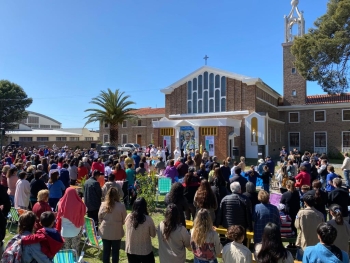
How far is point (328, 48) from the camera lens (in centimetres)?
1770

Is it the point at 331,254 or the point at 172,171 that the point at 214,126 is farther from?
the point at 331,254

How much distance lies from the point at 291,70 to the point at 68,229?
33833mm

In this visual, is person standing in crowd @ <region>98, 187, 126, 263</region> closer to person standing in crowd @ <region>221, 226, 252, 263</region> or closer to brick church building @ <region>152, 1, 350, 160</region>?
person standing in crowd @ <region>221, 226, 252, 263</region>

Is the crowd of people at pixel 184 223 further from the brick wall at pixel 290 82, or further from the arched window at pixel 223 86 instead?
the brick wall at pixel 290 82

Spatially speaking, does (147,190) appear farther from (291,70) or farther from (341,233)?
(291,70)

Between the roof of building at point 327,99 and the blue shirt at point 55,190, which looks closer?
the blue shirt at point 55,190

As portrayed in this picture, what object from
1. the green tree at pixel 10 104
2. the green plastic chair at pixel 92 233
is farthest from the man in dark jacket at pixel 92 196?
the green tree at pixel 10 104

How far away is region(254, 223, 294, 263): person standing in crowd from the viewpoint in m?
3.10

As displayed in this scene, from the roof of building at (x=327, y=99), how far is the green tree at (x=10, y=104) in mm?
40203

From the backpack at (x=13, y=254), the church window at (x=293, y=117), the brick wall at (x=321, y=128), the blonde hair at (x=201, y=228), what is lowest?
the backpack at (x=13, y=254)

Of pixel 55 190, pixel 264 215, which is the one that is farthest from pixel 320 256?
pixel 55 190

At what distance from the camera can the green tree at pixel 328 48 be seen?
680 inches

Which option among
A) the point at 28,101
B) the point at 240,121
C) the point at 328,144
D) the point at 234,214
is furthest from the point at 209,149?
the point at 28,101

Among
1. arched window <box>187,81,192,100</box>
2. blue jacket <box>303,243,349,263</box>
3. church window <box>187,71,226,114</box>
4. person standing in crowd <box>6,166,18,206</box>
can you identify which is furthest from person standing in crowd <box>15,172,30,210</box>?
arched window <box>187,81,192,100</box>
